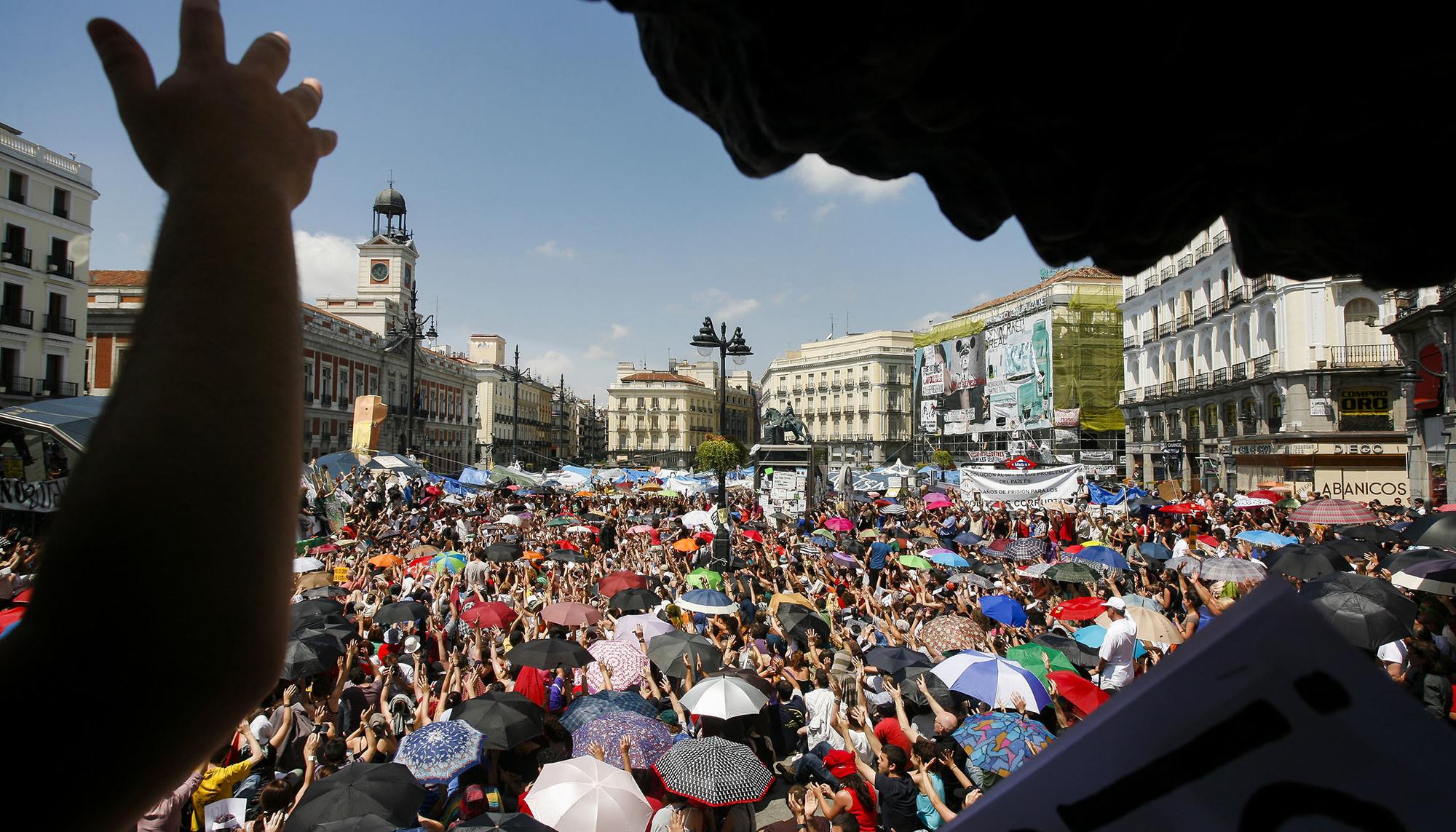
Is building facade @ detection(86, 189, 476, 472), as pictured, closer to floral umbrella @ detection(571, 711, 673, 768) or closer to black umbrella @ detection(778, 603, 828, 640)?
black umbrella @ detection(778, 603, 828, 640)

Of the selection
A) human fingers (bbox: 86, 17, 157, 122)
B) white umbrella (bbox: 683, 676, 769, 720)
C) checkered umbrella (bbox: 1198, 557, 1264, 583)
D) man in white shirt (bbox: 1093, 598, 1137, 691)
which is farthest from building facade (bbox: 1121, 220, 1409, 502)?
human fingers (bbox: 86, 17, 157, 122)

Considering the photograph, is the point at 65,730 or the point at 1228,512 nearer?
the point at 65,730

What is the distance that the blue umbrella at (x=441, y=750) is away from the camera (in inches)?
207

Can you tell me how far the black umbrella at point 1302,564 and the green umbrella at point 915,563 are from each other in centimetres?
460

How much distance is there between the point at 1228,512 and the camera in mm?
21062

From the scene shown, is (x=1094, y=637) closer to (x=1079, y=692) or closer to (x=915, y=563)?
(x=1079, y=692)

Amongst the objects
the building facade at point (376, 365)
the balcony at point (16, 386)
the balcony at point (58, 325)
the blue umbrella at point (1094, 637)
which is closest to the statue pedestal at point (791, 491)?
the blue umbrella at point (1094, 637)

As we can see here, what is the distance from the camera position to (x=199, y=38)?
109 centimetres

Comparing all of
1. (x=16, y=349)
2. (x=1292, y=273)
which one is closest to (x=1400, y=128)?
(x=1292, y=273)

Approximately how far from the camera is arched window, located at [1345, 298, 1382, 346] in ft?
96.7

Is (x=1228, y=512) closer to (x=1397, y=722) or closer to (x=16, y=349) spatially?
(x=1397, y=722)

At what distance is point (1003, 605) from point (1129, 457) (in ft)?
135

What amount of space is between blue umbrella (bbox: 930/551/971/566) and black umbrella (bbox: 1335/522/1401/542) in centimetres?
597

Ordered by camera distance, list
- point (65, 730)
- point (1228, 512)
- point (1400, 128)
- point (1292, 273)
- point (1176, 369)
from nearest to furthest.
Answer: point (65, 730)
point (1400, 128)
point (1292, 273)
point (1228, 512)
point (1176, 369)
